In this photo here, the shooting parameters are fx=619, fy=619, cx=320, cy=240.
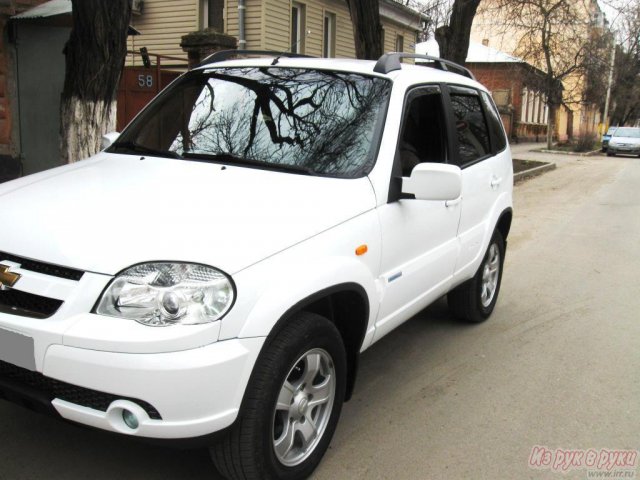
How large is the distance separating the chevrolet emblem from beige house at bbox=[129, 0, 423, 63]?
45.3 ft

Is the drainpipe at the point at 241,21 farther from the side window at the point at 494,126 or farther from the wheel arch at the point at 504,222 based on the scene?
the wheel arch at the point at 504,222

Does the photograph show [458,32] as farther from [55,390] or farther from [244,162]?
[55,390]

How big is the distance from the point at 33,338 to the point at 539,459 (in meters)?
2.50

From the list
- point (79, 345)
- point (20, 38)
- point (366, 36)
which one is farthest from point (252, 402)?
point (366, 36)

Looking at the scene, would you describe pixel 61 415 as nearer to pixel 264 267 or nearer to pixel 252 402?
pixel 252 402

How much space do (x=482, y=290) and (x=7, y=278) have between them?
3.74 meters

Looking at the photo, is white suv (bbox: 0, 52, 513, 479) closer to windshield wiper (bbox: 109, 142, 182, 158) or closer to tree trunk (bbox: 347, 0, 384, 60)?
windshield wiper (bbox: 109, 142, 182, 158)

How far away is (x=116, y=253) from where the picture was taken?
231cm

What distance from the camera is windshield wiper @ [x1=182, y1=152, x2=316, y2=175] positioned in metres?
3.17

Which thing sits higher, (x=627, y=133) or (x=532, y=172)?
(x=627, y=133)

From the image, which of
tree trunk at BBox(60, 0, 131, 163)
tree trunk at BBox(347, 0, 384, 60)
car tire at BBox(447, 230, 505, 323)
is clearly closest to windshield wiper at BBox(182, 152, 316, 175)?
car tire at BBox(447, 230, 505, 323)

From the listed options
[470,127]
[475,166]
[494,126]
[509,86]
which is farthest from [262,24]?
[509,86]

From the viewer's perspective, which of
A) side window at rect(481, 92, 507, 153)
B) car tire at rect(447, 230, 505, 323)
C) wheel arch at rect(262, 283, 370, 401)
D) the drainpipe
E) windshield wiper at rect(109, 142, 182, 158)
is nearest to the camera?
wheel arch at rect(262, 283, 370, 401)

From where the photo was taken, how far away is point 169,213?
101 inches
